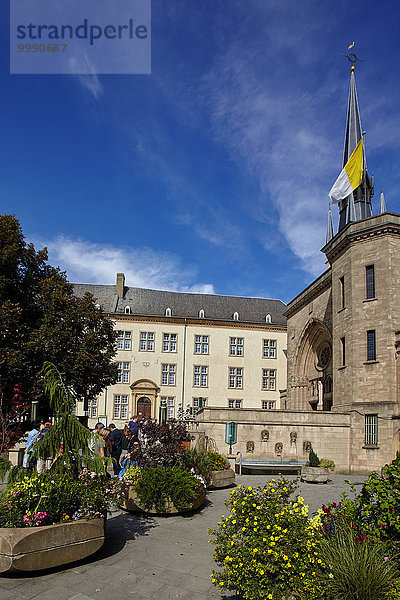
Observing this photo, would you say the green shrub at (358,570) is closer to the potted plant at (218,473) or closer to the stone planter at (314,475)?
the potted plant at (218,473)

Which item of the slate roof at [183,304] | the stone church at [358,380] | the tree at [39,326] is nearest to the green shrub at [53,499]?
the tree at [39,326]

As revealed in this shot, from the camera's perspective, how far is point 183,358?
4406 cm

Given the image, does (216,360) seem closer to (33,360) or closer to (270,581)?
(33,360)

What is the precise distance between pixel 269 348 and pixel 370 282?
81.0 ft

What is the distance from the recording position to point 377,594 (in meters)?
4.43

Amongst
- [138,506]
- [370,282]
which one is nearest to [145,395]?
[370,282]

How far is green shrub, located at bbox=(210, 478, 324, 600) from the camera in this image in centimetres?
467

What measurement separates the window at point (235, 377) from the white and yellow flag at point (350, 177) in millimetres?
21669

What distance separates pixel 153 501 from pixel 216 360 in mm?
35416

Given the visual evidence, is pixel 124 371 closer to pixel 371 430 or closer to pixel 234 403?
pixel 234 403

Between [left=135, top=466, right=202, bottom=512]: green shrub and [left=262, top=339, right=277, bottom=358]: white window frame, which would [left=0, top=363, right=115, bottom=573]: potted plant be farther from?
[left=262, top=339, right=277, bottom=358]: white window frame

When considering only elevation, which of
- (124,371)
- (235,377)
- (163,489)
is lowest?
(163,489)

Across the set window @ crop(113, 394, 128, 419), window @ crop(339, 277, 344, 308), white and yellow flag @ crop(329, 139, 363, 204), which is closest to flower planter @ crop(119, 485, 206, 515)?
window @ crop(339, 277, 344, 308)

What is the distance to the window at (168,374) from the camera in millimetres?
43875
